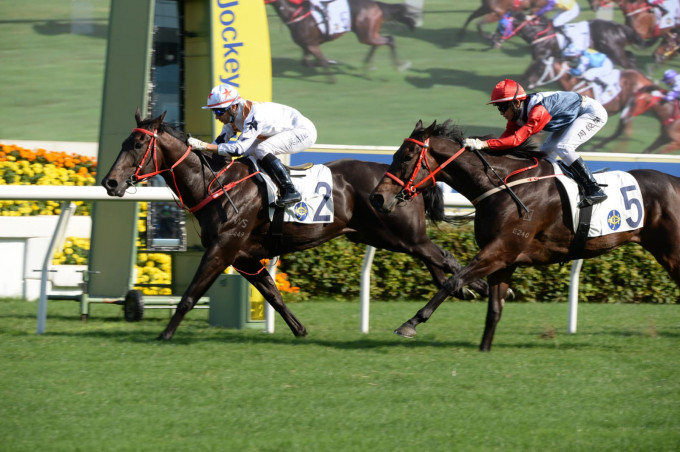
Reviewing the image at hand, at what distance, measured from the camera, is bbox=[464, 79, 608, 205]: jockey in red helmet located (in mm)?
6055

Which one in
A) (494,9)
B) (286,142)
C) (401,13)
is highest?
(494,9)

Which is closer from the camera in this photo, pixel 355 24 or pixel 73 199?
pixel 73 199

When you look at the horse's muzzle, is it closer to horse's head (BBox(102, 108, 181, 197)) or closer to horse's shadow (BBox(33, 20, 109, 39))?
horse's head (BBox(102, 108, 181, 197))

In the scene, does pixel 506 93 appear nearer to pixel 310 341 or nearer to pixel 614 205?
pixel 614 205

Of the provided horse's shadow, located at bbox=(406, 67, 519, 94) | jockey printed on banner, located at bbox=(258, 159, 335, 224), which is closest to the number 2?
jockey printed on banner, located at bbox=(258, 159, 335, 224)

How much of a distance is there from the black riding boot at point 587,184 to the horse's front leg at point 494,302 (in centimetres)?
71

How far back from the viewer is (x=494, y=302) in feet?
20.5

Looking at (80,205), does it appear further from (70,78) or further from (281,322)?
(70,78)

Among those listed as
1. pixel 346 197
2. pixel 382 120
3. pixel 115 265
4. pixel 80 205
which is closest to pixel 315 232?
pixel 346 197

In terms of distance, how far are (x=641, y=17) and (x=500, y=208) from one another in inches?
600

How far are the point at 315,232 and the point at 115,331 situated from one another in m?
1.70

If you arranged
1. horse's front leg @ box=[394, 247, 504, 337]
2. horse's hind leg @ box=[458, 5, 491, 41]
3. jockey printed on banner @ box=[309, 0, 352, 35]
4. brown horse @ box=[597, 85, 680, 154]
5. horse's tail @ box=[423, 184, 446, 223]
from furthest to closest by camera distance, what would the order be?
horse's hind leg @ box=[458, 5, 491, 41]
brown horse @ box=[597, 85, 680, 154]
jockey printed on banner @ box=[309, 0, 352, 35]
horse's tail @ box=[423, 184, 446, 223]
horse's front leg @ box=[394, 247, 504, 337]

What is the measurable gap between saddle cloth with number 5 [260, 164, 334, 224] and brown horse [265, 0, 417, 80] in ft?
36.6

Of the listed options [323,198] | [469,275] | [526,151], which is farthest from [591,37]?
[469,275]
